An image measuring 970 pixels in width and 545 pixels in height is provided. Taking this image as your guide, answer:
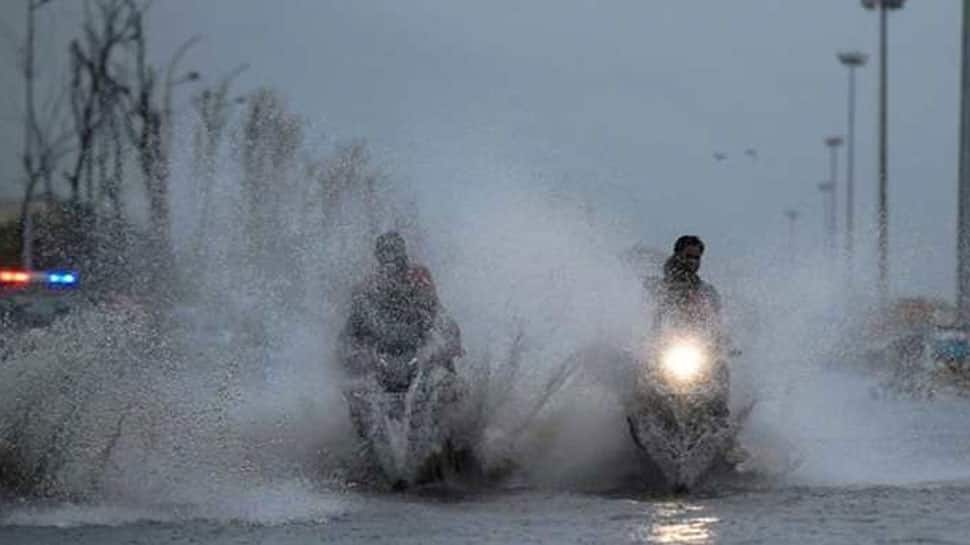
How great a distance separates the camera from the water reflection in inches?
428

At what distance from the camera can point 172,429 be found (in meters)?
13.9

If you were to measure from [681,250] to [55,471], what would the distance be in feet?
15.1

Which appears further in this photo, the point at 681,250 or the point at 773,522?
the point at 681,250

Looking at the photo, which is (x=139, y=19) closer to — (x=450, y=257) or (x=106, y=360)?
(x=450, y=257)

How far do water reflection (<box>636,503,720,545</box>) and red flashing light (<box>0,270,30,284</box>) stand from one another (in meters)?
8.98

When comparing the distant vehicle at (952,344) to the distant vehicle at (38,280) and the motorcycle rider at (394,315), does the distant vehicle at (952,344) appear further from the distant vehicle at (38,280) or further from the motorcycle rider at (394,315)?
the motorcycle rider at (394,315)

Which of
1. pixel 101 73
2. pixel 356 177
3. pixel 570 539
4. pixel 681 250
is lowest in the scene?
pixel 570 539

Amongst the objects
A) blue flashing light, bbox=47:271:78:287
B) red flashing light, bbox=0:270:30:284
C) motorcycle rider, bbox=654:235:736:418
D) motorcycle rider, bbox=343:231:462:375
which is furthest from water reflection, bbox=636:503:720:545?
red flashing light, bbox=0:270:30:284

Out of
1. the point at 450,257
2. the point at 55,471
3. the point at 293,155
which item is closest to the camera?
the point at 55,471

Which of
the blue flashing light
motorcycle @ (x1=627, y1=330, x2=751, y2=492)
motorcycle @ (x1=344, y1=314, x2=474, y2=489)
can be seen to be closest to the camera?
motorcycle @ (x1=627, y1=330, x2=751, y2=492)

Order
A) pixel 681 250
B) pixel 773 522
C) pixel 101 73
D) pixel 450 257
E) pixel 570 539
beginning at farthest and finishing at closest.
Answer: pixel 101 73
pixel 450 257
pixel 681 250
pixel 773 522
pixel 570 539

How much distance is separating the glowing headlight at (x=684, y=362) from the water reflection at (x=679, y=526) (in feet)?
4.13

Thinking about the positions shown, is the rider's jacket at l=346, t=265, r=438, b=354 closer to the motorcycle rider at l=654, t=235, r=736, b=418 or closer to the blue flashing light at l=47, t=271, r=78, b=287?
the motorcycle rider at l=654, t=235, r=736, b=418

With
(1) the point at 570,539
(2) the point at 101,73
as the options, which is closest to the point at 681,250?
(1) the point at 570,539
